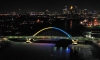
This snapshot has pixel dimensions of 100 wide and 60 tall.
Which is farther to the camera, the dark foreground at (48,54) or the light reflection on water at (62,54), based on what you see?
the light reflection on water at (62,54)

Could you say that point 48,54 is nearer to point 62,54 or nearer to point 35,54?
point 35,54

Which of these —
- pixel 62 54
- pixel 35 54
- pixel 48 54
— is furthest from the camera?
pixel 62 54

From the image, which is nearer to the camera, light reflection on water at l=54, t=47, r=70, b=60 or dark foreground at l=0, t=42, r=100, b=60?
dark foreground at l=0, t=42, r=100, b=60

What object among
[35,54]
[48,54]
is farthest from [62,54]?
[35,54]

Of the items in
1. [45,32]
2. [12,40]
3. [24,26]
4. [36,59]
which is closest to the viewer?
[36,59]

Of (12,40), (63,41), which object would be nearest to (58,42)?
(63,41)

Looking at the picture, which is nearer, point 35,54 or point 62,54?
point 35,54

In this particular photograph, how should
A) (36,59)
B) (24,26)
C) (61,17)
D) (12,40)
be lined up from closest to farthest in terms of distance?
1. (36,59)
2. (12,40)
3. (24,26)
4. (61,17)

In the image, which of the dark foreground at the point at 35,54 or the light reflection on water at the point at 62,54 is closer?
the dark foreground at the point at 35,54

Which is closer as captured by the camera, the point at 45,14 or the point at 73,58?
the point at 73,58

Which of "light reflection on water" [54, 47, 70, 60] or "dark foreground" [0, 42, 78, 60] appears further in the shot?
"light reflection on water" [54, 47, 70, 60]

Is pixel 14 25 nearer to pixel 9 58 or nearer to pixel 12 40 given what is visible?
pixel 12 40
